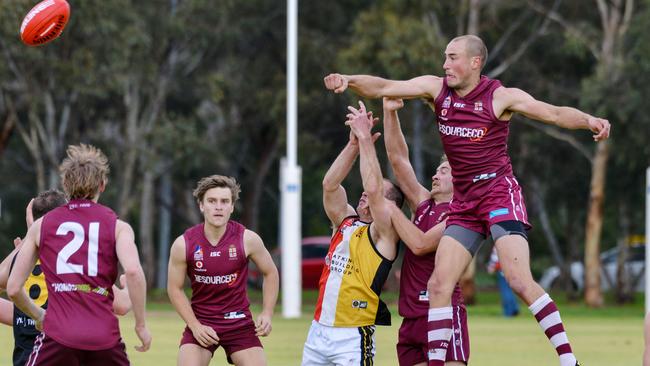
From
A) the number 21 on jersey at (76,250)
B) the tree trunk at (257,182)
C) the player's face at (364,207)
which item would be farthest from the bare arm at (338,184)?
the tree trunk at (257,182)

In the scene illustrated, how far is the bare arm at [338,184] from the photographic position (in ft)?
31.4

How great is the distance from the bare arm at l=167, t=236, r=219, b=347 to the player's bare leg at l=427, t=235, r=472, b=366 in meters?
1.58

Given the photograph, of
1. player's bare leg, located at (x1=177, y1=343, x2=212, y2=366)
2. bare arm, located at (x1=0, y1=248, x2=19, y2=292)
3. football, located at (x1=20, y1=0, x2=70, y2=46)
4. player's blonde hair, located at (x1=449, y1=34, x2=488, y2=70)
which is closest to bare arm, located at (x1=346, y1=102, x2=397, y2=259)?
player's blonde hair, located at (x1=449, y1=34, x2=488, y2=70)

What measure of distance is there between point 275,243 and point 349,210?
42252 mm

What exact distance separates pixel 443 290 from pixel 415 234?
506mm

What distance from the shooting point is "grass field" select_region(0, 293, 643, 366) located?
1559cm

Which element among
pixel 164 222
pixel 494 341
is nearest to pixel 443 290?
pixel 494 341

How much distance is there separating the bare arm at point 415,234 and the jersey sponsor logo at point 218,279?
1246 mm

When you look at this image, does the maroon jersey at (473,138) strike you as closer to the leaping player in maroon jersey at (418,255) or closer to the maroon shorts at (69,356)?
the leaping player in maroon jersey at (418,255)

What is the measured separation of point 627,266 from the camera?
40375mm

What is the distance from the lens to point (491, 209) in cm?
947

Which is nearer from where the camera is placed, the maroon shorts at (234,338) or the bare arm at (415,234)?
the bare arm at (415,234)

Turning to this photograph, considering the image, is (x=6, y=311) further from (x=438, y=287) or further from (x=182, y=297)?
(x=438, y=287)

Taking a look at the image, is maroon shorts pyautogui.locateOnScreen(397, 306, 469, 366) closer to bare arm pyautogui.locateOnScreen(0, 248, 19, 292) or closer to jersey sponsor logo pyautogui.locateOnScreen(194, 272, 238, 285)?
jersey sponsor logo pyautogui.locateOnScreen(194, 272, 238, 285)
